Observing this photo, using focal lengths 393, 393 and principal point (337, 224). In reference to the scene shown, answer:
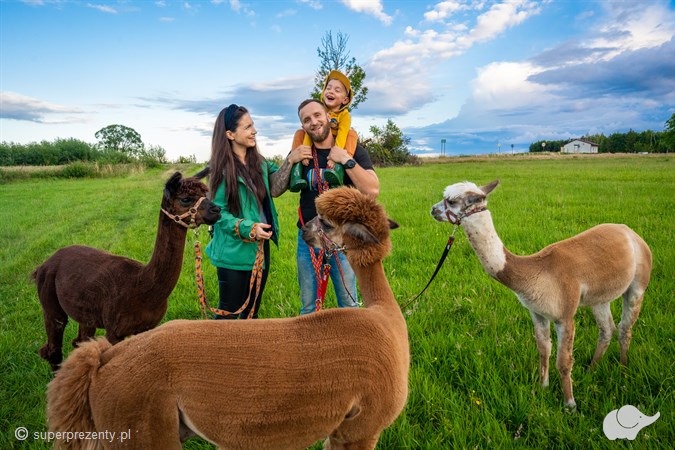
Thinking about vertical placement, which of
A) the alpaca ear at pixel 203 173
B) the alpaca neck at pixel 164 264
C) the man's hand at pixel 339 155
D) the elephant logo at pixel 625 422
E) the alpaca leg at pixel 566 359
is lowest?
the elephant logo at pixel 625 422

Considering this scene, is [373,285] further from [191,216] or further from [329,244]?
[191,216]

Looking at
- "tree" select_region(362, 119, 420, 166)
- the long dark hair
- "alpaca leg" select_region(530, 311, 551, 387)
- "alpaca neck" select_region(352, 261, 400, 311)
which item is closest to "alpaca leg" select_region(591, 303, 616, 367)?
"alpaca leg" select_region(530, 311, 551, 387)

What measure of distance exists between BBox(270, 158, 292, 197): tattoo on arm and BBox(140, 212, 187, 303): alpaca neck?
98 cm

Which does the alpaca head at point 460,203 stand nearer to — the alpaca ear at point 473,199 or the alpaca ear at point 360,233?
the alpaca ear at point 473,199

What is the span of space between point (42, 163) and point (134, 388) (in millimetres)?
65850

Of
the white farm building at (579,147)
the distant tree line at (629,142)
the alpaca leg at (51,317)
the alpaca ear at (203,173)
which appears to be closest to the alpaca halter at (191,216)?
the alpaca ear at (203,173)

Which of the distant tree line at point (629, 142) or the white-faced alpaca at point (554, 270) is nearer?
the white-faced alpaca at point (554, 270)

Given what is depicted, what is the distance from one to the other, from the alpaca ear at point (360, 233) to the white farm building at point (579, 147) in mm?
142887

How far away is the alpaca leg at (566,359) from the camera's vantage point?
3492 mm

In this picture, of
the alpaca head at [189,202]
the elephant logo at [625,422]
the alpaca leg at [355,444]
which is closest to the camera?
the alpaca leg at [355,444]

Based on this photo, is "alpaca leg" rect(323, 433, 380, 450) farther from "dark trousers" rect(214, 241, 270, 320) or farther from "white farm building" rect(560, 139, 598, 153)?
"white farm building" rect(560, 139, 598, 153)

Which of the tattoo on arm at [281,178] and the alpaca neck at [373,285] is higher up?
the tattoo on arm at [281,178]

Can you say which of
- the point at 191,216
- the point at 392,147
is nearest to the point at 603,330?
the point at 191,216

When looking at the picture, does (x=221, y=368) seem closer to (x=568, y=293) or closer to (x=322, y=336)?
(x=322, y=336)
